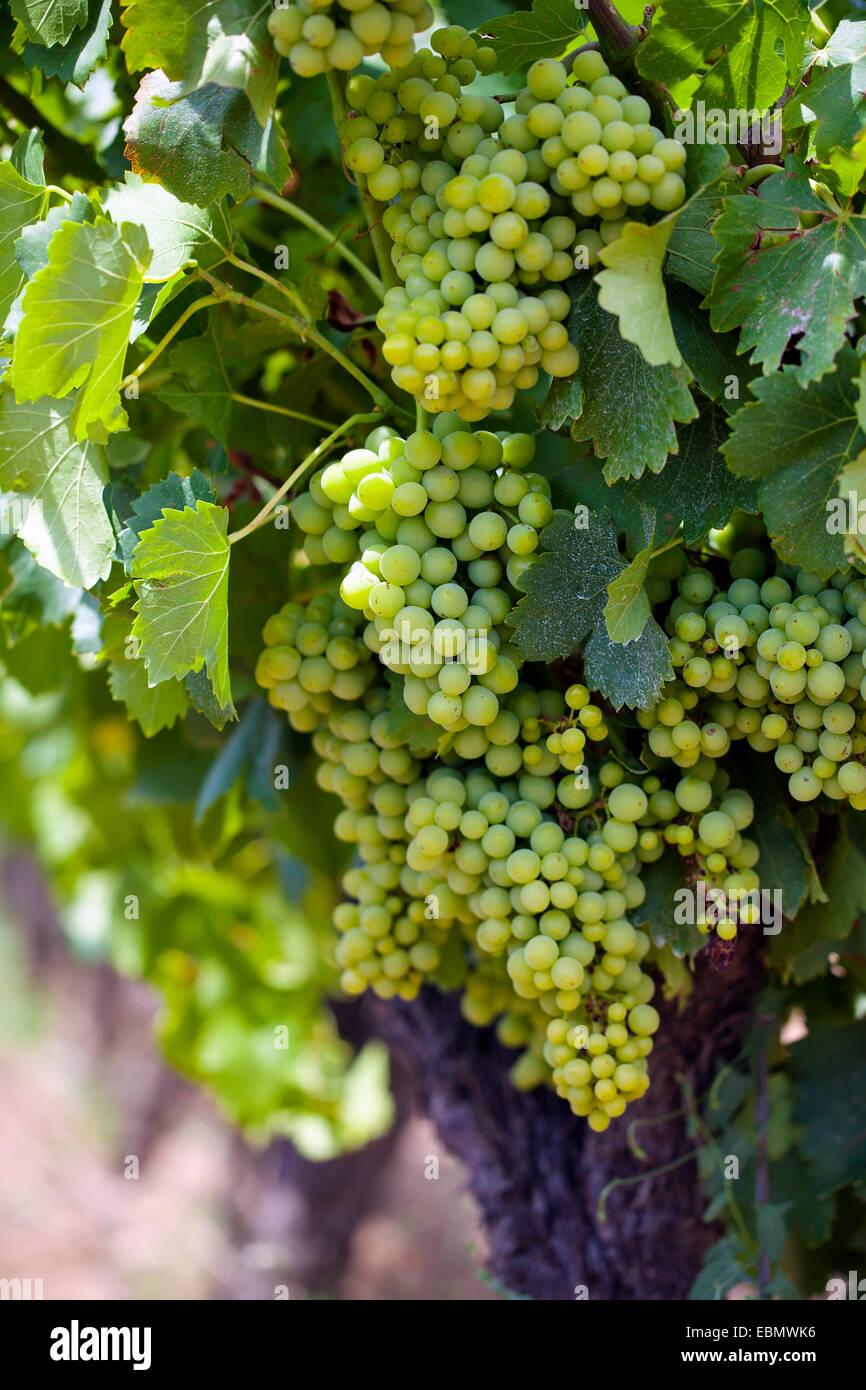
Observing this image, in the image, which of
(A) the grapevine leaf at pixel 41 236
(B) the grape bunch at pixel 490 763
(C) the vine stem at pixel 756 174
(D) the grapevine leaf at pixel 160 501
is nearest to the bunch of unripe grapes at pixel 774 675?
(B) the grape bunch at pixel 490 763

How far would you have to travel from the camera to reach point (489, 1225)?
1303 millimetres

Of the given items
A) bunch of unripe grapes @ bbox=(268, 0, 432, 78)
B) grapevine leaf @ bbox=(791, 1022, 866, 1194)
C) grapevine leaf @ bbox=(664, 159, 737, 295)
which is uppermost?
bunch of unripe grapes @ bbox=(268, 0, 432, 78)

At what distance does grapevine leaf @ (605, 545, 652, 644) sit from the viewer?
2.29 ft

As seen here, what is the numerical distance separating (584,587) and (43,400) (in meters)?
0.40

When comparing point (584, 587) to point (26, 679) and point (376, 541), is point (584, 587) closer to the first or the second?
point (376, 541)

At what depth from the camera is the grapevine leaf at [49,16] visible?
78 centimetres

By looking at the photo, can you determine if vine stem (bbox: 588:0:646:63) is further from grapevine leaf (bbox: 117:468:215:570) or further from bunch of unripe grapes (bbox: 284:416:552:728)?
grapevine leaf (bbox: 117:468:215:570)

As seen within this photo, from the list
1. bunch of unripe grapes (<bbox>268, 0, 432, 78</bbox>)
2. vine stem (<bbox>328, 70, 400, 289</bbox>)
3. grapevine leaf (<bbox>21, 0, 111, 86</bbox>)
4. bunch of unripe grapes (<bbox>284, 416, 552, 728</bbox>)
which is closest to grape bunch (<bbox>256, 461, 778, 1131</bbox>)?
bunch of unripe grapes (<bbox>284, 416, 552, 728</bbox>)

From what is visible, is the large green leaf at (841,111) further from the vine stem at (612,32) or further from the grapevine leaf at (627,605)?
the grapevine leaf at (627,605)

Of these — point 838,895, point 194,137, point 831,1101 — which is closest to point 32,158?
point 194,137

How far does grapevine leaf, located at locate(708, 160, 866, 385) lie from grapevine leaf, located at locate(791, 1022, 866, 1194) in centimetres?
74

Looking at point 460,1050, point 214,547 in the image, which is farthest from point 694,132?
point 460,1050

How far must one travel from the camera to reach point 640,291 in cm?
65
